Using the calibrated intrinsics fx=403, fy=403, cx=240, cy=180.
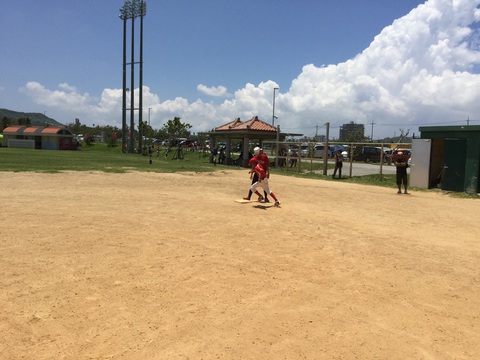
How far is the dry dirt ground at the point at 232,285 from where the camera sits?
12.5 feet

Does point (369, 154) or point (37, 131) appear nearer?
point (369, 154)

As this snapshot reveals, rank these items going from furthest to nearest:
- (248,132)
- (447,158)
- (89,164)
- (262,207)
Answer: (248,132) < (89,164) < (447,158) < (262,207)

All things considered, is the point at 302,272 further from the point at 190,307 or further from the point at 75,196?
the point at 75,196

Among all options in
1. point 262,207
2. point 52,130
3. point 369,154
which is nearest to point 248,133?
point 369,154

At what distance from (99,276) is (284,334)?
270cm

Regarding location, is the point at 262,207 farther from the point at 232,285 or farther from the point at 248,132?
the point at 248,132

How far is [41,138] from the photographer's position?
67500 mm

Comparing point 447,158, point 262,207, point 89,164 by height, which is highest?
point 447,158

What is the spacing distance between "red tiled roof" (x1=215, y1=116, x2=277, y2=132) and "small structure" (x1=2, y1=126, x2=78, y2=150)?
132 ft

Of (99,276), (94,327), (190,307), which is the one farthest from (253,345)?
(99,276)

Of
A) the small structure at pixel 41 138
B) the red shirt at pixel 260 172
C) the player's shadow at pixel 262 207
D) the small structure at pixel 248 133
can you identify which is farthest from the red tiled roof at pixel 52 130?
the player's shadow at pixel 262 207

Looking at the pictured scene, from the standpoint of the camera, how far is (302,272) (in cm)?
590

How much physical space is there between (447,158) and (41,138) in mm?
65448

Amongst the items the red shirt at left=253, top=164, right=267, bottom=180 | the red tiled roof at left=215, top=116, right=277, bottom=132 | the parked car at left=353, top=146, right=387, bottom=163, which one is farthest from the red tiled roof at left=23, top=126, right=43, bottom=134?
the red shirt at left=253, top=164, right=267, bottom=180
